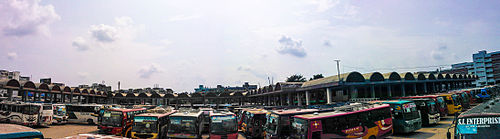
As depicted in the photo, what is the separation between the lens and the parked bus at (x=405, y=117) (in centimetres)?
1555

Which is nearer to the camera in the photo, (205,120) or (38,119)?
(205,120)

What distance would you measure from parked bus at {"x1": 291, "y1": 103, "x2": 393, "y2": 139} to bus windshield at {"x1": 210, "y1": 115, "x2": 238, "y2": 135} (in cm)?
404

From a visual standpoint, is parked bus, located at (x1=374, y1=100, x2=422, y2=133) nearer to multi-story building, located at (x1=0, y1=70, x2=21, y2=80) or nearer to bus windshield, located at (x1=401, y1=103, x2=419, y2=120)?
bus windshield, located at (x1=401, y1=103, x2=419, y2=120)

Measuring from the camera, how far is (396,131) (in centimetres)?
1599

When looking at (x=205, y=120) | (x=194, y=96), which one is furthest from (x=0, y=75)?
(x=205, y=120)

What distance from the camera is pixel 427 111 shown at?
18.1 meters

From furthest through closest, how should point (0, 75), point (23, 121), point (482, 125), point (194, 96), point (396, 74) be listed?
point (0, 75), point (194, 96), point (396, 74), point (23, 121), point (482, 125)

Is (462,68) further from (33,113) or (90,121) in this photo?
(33,113)

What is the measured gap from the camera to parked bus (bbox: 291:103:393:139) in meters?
11.6

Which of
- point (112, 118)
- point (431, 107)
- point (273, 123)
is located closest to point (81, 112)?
point (112, 118)

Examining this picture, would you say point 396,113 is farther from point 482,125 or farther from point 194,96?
point 194,96

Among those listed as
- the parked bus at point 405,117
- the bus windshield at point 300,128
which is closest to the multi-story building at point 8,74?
the bus windshield at point 300,128

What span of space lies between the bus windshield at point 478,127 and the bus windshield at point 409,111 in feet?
29.5

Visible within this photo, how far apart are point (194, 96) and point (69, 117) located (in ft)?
126
